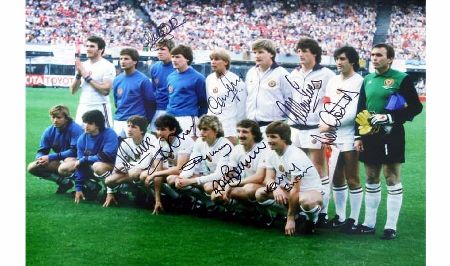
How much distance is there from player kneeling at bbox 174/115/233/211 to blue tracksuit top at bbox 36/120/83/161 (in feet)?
2.28

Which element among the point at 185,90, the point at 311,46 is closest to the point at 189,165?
the point at 185,90

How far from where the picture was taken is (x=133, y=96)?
4.04 meters

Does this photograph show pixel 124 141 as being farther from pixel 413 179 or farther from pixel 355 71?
pixel 413 179

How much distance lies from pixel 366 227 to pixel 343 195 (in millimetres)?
254

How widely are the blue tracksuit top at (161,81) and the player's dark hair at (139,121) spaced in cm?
13

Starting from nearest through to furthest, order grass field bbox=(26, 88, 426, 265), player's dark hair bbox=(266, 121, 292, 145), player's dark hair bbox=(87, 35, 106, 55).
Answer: grass field bbox=(26, 88, 426, 265), player's dark hair bbox=(266, 121, 292, 145), player's dark hair bbox=(87, 35, 106, 55)

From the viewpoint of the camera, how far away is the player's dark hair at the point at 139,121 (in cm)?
405

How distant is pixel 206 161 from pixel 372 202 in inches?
43.6

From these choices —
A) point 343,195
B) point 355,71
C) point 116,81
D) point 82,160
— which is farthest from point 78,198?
point 355,71

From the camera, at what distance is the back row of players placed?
3.95 metres

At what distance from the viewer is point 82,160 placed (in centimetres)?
409

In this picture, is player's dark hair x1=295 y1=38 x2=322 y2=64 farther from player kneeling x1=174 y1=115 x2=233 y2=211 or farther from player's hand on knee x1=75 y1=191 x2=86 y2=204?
player's hand on knee x1=75 y1=191 x2=86 y2=204
